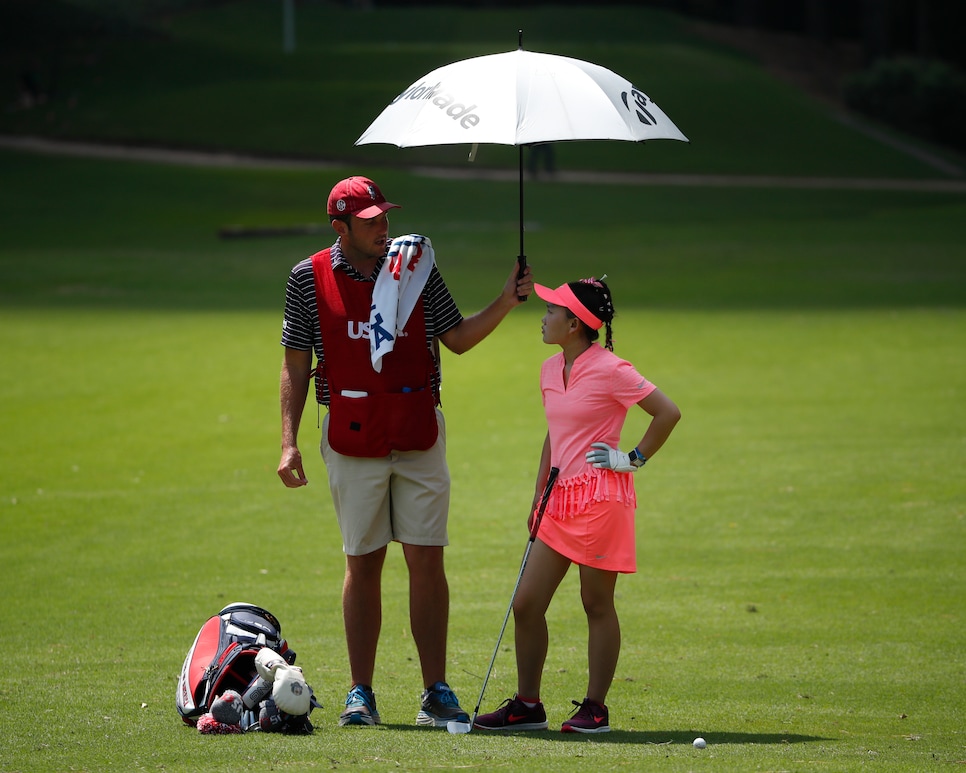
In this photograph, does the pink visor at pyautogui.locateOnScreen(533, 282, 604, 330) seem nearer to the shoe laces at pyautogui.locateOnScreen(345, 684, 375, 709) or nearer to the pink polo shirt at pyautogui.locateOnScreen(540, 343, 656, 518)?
the pink polo shirt at pyautogui.locateOnScreen(540, 343, 656, 518)

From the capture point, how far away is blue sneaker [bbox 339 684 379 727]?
5.32 m

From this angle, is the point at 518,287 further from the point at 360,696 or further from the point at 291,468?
the point at 360,696

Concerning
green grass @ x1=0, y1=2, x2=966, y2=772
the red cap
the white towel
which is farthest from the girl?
the red cap

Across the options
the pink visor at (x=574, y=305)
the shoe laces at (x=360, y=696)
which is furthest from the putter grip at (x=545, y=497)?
the shoe laces at (x=360, y=696)

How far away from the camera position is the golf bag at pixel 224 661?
5172 millimetres

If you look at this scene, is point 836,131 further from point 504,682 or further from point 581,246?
point 504,682

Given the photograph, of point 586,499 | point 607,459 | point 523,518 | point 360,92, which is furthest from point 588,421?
point 360,92

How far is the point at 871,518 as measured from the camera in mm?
9547

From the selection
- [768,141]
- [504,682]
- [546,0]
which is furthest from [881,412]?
[546,0]

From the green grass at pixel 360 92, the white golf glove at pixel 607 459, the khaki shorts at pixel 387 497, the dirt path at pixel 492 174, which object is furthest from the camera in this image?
the green grass at pixel 360 92

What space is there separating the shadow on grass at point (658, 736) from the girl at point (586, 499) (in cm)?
6

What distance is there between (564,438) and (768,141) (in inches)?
1782

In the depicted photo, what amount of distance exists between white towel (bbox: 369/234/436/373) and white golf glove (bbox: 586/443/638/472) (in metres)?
0.90

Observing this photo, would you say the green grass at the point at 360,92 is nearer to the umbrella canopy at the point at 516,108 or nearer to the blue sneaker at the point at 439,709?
the umbrella canopy at the point at 516,108
